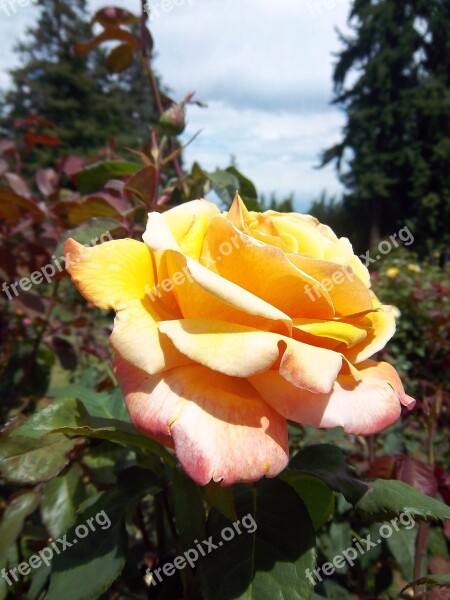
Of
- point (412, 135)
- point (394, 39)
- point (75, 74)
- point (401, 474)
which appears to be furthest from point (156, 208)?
point (75, 74)

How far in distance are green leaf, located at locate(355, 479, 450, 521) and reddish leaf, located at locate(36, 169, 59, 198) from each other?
1132 millimetres

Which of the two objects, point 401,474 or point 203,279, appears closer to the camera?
point 203,279

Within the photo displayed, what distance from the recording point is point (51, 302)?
1.17m

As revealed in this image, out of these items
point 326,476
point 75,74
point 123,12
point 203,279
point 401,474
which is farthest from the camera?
point 75,74

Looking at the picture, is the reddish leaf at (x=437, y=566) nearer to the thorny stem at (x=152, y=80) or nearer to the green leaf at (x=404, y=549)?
the green leaf at (x=404, y=549)

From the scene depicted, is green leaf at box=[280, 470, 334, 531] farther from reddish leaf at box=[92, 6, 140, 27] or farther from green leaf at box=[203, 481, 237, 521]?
reddish leaf at box=[92, 6, 140, 27]

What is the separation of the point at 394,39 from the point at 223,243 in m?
Result: 18.3

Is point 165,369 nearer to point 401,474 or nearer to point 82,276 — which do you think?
point 82,276

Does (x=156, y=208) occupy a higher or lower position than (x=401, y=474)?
higher

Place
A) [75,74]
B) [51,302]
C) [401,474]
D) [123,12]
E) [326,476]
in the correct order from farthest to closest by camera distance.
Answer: [75,74] < [51,302] < [123,12] < [401,474] < [326,476]

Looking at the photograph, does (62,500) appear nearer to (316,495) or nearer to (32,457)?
(32,457)

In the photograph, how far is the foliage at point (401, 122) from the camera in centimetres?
1490

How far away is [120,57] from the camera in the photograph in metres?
0.91

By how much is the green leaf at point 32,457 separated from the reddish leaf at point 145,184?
1.20 ft
